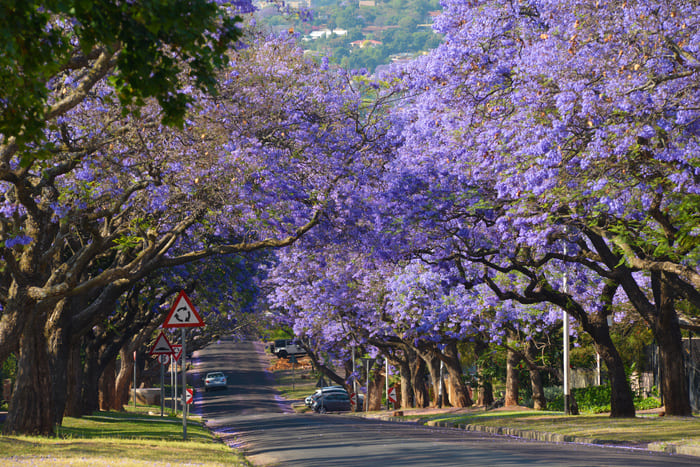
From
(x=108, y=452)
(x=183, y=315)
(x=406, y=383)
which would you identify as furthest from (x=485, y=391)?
(x=108, y=452)

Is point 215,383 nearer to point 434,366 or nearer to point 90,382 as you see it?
point 434,366

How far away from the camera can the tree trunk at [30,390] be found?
18.0 metres

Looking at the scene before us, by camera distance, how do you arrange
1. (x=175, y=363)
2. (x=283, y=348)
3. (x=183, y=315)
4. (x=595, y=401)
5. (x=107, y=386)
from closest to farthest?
(x=183, y=315) < (x=595, y=401) < (x=175, y=363) < (x=107, y=386) < (x=283, y=348)

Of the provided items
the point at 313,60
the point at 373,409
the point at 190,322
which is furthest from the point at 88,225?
the point at 373,409

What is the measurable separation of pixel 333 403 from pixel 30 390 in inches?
1406

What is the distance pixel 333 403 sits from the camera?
173 ft

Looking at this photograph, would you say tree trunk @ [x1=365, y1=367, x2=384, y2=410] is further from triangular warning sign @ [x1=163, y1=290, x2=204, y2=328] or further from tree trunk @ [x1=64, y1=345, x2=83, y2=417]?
triangular warning sign @ [x1=163, y1=290, x2=204, y2=328]

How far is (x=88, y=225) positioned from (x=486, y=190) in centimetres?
1013

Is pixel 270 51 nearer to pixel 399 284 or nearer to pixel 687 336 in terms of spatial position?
pixel 399 284

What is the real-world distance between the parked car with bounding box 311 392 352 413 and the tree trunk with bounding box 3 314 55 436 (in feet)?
111

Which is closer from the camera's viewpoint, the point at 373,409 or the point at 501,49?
the point at 501,49

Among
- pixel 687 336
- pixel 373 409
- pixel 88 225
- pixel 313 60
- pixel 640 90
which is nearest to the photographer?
pixel 640 90

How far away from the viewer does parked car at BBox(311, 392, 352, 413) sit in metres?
51.7

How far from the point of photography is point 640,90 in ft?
47.1
